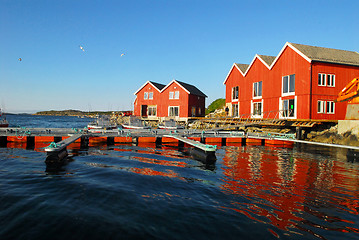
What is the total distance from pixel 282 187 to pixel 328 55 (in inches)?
1016

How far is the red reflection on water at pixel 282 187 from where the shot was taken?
688cm

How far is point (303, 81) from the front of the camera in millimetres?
26500

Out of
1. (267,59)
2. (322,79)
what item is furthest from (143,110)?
(322,79)

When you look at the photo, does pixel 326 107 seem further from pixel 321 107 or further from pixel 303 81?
pixel 303 81

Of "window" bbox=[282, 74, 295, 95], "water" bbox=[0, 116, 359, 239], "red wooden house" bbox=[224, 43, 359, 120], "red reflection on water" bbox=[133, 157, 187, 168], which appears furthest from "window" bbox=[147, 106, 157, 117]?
"water" bbox=[0, 116, 359, 239]

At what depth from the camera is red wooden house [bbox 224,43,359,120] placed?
26.1 meters

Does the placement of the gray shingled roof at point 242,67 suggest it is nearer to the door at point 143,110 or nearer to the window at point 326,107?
the window at point 326,107

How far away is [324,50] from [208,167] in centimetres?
2690

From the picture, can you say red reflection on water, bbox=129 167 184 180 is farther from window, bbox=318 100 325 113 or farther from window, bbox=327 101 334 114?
window, bbox=327 101 334 114

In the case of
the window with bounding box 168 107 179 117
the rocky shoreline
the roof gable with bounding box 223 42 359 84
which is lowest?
the rocky shoreline

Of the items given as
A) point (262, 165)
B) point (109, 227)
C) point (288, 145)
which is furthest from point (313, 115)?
point (109, 227)

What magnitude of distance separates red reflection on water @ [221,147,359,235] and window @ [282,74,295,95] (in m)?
14.6

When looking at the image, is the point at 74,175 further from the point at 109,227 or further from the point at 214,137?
the point at 214,137

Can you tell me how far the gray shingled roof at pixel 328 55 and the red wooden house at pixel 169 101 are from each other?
21.4m
